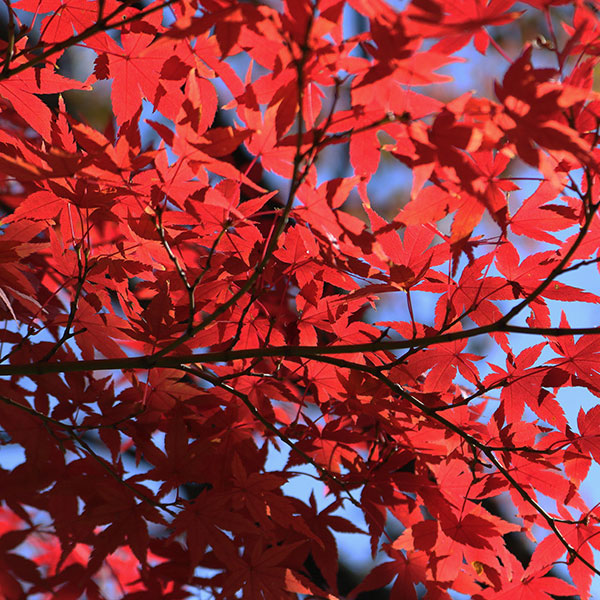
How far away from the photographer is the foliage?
618mm

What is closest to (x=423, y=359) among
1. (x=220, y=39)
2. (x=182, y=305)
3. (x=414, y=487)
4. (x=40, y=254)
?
(x=414, y=487)

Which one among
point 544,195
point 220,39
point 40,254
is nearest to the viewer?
point 220,39

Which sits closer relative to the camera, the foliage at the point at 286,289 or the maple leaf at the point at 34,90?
the foliage at the point at 286,289

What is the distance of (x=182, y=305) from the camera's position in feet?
3.07

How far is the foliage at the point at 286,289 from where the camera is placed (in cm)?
62

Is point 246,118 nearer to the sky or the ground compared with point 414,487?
nearer to the sky

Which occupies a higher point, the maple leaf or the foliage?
the maple leaf

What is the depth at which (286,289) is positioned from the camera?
0.94 m

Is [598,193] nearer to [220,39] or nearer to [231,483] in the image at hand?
[220,39]

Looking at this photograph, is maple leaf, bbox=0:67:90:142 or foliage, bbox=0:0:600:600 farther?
maple leaf, bbox=0:67:90:142

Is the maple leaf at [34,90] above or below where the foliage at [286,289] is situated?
above

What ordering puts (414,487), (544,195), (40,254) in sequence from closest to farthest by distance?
(544,195), (414,487), (40,254)

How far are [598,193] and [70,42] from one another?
25.6 inches

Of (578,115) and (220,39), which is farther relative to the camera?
(578,115)
